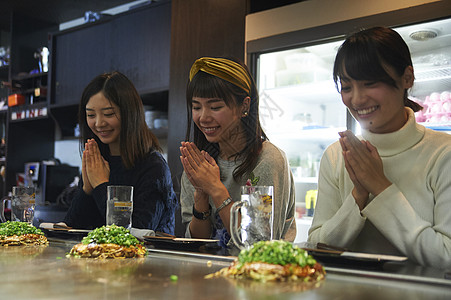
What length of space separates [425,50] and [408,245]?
166cm

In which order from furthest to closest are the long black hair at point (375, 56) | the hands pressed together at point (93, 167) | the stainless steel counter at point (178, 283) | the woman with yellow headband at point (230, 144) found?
the hands pressed together at point (93, 167)
the woman with yellow headband at point (230, 144)
the long black hair at point (375, 56)
the stainless steel counter at point (178, 283)

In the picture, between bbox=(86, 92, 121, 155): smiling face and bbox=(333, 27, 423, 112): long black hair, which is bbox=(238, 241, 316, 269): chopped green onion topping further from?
bbox=(86, 92, 121, 155): smiling face

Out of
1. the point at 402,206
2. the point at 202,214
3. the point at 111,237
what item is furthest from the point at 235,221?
the point at 202,214

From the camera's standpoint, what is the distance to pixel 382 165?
4.10ft

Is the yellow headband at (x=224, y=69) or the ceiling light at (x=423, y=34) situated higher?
the ceiling light at (x=423, y=34)

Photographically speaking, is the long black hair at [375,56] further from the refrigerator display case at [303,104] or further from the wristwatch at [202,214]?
the refrigerator display case at [303,104]

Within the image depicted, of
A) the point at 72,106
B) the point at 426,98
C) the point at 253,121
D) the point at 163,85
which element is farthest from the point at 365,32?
the point at 72,106

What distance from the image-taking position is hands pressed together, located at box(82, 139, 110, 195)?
1.92m

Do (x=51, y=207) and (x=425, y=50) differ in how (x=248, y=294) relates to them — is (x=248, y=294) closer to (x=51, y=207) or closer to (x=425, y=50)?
(x=425, y=50)

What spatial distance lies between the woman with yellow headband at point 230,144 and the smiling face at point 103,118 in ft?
1.34

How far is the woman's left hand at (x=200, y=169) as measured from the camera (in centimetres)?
151

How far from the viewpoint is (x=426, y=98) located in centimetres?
252

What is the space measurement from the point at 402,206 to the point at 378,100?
1.02 feet

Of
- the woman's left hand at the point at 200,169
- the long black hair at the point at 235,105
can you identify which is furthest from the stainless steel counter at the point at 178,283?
the long black hair at the point at 235,105
